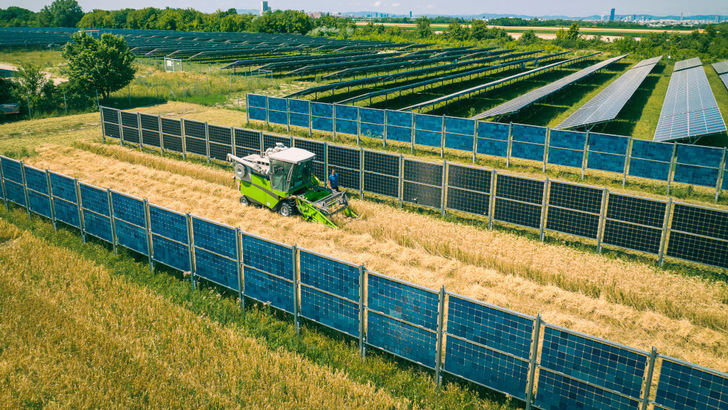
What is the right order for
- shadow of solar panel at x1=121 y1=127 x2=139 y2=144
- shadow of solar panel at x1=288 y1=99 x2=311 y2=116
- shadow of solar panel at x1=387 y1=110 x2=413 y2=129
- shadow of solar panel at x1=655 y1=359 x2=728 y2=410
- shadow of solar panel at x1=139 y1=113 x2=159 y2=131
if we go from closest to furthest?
shadow of solar panel at x1=655 y1=359 x2=728 y2=410 → shadow of solar panel at x1=139 y1=113 x2=159 y2=131 → shadow of solar panel at x1=387 y1=110 x2=413 y2=129 → shadow of solar panel at x1=121 y1=127 x2=139 y2=144 → shadow of solar panel at x1=288 y1=99 x2=311 y2=116

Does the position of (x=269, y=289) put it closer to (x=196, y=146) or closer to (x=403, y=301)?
(x=403, y=301)

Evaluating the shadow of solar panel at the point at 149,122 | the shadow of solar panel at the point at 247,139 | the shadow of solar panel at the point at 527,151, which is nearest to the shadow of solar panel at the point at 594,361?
the shadow of solar panel at the point at 247,139

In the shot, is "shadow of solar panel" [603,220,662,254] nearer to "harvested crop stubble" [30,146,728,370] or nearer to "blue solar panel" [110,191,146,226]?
"harvested crop stubble" [30,146,728,370]

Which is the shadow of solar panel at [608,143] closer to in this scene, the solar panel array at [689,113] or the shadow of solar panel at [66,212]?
the solar panel array at [689,113]

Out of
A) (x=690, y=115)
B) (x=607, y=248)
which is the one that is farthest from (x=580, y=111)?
(x=607, y=248)

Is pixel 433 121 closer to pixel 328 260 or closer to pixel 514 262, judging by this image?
pixel 514 262

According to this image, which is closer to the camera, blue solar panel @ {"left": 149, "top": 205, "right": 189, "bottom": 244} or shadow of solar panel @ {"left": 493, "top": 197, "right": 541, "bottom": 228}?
blue solar panel @ {"left": 149, "top": 205, "right": 189, "bottom": 244}

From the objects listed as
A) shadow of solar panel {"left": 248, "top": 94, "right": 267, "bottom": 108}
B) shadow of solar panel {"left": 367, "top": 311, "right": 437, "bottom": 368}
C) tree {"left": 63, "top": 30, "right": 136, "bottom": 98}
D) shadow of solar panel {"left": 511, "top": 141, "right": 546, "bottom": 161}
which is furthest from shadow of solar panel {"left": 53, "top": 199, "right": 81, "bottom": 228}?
tree {"left": 63, "top": 30, "right": 136, "bottom": 98}
